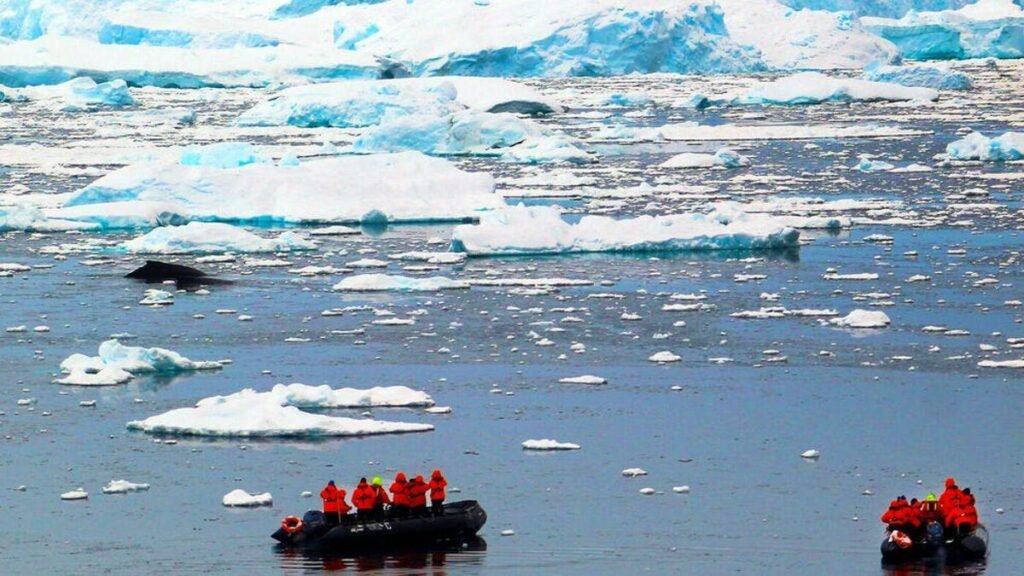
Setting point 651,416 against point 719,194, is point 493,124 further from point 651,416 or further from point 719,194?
point 651,416

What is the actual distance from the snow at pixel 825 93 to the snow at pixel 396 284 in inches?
1065

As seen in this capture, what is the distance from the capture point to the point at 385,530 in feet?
27.2

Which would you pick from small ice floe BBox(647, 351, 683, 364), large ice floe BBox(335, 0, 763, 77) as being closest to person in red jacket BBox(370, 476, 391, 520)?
small ice floe BBox(647, 351, 683, 364)

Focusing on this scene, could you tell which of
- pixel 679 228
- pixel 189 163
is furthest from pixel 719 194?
pixel 189 163

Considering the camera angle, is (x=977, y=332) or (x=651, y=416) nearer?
(x=651, y=416)

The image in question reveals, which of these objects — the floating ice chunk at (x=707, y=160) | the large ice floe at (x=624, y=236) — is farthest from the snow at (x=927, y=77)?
the large ice floe at (x=624, y=236)

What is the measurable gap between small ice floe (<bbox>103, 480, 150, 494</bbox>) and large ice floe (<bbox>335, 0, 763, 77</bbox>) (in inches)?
1599

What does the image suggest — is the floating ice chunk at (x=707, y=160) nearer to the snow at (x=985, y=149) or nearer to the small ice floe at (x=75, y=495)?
the snow at (x=985, y=149)

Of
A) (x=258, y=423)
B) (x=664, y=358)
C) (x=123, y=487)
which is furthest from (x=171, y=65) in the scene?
(x=123, y=487)

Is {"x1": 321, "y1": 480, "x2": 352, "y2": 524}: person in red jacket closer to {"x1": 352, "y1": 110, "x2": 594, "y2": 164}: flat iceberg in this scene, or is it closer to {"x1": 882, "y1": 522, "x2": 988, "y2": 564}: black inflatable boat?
{"x1": 882, "y1": 522, "x2": 988, "y2": 564}: black inflatable boat

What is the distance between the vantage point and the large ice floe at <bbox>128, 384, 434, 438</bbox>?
405 inches

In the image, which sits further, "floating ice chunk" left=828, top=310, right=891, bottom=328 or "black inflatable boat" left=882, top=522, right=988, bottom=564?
"floating ice chunk" left=828, top=310, right=891, bottom=328

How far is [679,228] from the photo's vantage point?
17.5m

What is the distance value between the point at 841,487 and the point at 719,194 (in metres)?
13.2
